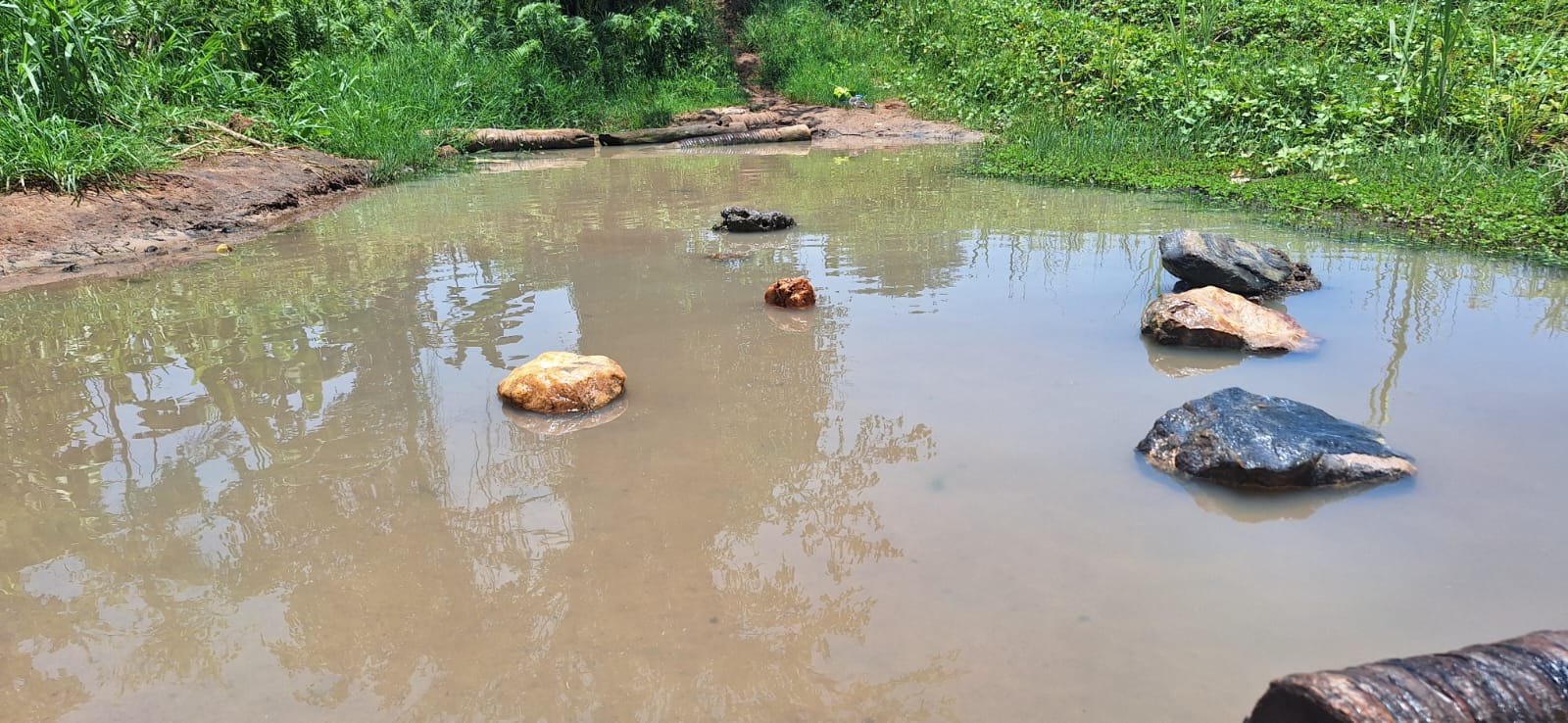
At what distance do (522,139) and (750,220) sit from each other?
7.03 m

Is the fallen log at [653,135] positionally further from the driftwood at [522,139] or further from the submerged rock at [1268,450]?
the submerged rock at [1268,450]

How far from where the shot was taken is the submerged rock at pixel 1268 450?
2568mm

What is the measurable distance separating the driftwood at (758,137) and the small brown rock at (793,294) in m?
8.86

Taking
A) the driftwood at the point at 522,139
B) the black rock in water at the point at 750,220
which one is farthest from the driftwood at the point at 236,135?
A: the black rock in water at the point at 750,220

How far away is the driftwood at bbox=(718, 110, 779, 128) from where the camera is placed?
13844mm

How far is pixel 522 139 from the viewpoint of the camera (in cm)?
1230

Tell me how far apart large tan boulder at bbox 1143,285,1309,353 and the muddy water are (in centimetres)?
11

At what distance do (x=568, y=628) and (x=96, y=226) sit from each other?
Result: 18.5 ft

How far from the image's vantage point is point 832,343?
155 inches

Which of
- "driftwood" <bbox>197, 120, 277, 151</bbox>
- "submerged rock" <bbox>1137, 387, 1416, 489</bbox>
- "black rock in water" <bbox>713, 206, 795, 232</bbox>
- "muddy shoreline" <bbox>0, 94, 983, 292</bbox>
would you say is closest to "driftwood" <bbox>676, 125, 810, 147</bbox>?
"muddy shoreline" <bbox>0, 94, 983, 292</bbox>

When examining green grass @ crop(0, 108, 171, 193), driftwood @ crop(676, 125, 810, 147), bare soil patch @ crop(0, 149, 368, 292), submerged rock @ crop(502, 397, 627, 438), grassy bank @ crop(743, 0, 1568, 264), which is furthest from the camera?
driftwood @ crop(676, 125, 810, 147)

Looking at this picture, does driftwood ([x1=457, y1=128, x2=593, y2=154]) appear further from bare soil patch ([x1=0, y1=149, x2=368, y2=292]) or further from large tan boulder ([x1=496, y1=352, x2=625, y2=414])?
large tan boulder ([x1=496, y1=352, x2=625, y2=414])

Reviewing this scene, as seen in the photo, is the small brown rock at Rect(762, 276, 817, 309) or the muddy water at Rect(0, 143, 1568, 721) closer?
the muddy water at Rect(0, 143, 1568, 721)

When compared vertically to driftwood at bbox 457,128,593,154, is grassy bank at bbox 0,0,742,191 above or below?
above
